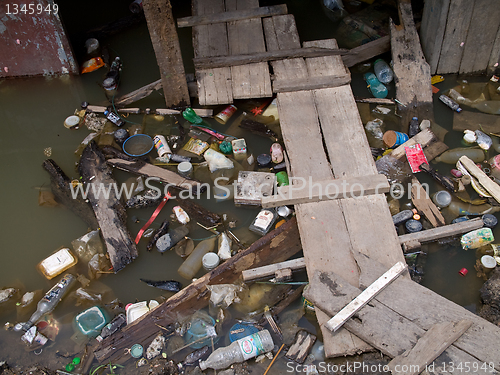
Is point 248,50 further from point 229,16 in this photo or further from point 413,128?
point 413,128

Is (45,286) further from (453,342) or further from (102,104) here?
(453,342)

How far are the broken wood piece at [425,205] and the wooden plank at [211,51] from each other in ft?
7.98

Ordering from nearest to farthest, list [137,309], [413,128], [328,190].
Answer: [137,309] < [328,190] < [413,128]

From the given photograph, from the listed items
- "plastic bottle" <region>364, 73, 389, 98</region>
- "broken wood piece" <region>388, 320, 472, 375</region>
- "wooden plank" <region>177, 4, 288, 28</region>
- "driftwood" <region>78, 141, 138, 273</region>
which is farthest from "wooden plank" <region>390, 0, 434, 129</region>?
"driftwood" <region>78, 141, 138, 273</region>

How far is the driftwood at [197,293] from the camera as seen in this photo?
3549 millimetres

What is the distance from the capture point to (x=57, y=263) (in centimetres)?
406

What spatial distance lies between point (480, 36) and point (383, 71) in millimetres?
1242

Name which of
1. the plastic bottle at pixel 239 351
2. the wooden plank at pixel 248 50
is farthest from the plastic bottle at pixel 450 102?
the plastic bottle at pixel 239 351

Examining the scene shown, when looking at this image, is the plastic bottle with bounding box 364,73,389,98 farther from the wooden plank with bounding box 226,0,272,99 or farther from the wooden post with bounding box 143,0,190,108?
the wooden post with bounding box 143,0,190,108

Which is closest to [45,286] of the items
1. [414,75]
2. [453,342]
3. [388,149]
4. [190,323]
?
[190,323]

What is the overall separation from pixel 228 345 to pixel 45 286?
2.00m

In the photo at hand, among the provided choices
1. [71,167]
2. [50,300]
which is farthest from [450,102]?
[50,300]

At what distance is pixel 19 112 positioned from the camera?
5.59m

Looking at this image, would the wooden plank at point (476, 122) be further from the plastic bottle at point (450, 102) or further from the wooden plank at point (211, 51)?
the wooden plank at point (211, 51)
